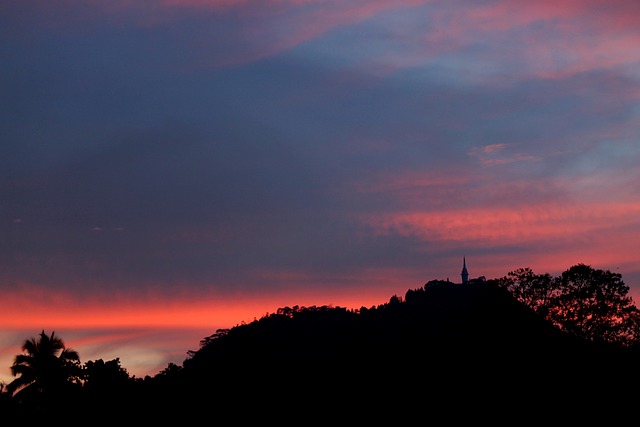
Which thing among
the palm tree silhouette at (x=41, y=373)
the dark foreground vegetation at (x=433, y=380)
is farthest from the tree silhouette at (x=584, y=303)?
the palm tree silhouette at (x=41, y=373)

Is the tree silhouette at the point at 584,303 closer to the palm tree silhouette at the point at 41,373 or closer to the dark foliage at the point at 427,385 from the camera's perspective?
the dark foliage at the point at 427,385

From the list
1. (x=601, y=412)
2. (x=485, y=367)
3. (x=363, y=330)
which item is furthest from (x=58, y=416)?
(x=363, y=330)

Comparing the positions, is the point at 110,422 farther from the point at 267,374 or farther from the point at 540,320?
the point at 540,320

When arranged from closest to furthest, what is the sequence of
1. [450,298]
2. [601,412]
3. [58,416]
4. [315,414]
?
[601,412]
[315,414]
[58,416]
[450,298]

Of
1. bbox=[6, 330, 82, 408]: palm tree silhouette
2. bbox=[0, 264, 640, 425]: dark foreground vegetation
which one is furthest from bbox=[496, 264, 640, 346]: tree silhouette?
bbox=[6, 330, 82, 408]: palm tree silhouette

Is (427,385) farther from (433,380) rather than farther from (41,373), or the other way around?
(41,373)

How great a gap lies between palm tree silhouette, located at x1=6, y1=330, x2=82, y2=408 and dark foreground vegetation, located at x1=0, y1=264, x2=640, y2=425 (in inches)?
3.6

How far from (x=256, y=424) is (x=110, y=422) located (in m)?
13.2

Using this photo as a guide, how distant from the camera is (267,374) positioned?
6969cm

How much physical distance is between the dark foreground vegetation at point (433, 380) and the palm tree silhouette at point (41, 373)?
93mm

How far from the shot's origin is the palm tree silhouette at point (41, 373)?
70062mm

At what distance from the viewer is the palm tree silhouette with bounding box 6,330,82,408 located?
70.1 metres

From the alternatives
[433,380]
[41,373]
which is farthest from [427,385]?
[41,373]

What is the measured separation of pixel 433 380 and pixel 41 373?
3477cm
